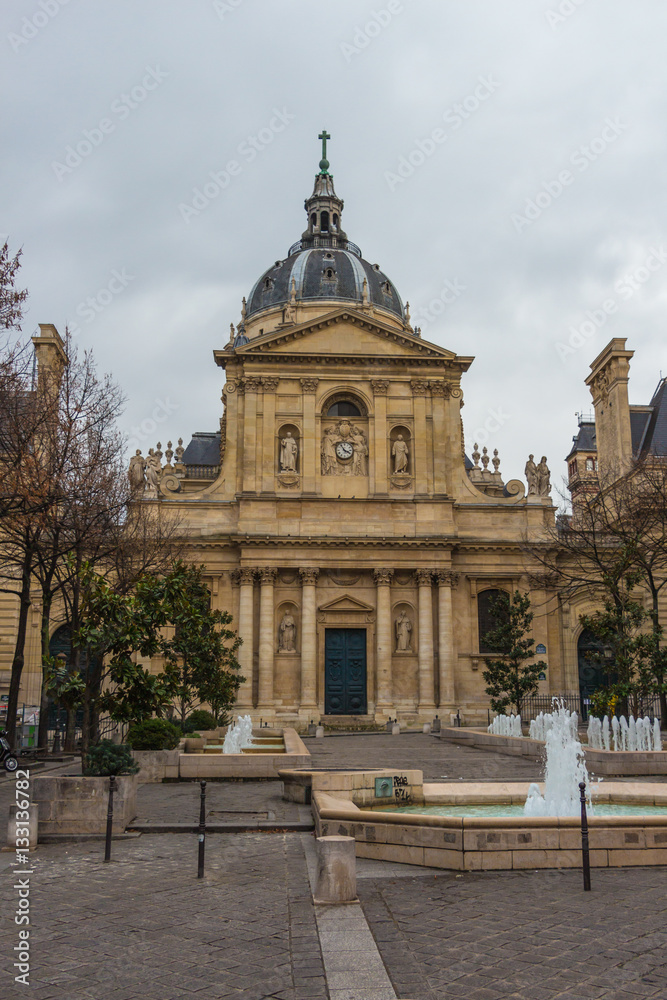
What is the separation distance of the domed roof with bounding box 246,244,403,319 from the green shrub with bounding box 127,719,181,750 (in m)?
41.7

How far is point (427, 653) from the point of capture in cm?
4119

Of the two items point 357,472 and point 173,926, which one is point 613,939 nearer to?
point 173,926

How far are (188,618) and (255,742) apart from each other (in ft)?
25.3

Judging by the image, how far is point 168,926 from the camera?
8414 millimetres

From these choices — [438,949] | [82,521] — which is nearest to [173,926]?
[438,949]

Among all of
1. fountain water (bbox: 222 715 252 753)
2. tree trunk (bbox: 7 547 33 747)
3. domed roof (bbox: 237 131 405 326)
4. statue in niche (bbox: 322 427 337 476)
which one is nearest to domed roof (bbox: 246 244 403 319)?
domed roof (bbox: 237 131 405 326)

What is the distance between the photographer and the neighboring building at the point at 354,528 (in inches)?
1620

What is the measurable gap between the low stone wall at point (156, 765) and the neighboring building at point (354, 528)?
62.4ft

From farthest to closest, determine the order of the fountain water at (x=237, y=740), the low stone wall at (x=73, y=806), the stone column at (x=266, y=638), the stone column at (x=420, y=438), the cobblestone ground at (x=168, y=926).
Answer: the stone column at (x=420, y=438)
the stone column at (x=266, y=638)
the fountain water at (x=237, y=740)
the low stone wall at (x=73, y=806)
the cobblestone ground at (x=168, y=926)

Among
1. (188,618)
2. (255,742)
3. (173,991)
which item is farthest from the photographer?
(255,742)

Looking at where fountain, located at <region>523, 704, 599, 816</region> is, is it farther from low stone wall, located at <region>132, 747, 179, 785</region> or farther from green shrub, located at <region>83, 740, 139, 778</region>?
low stone wall, located at <region>132, 747, 179, 785</region>

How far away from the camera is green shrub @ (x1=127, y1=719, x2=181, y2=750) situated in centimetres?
2097

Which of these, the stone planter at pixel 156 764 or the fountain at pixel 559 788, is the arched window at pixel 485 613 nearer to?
the stone planter at pixel 156 764

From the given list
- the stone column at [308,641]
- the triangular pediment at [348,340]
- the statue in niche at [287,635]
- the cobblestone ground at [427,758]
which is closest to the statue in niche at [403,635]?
the stone column at [308,641]
